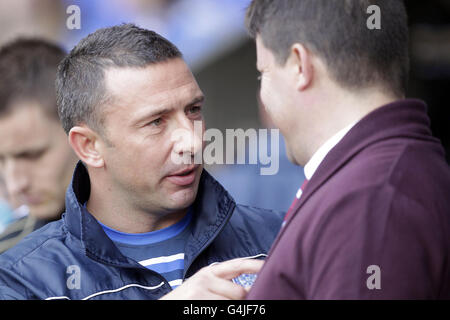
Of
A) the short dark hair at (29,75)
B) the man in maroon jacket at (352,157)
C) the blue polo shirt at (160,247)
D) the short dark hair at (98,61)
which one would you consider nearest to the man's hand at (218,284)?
the man in maroon jacket at (352,157)

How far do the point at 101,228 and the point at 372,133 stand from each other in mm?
963

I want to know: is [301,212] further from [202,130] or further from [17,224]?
[17,224]

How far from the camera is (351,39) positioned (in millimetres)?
1315

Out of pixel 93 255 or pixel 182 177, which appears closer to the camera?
pixel 93 255

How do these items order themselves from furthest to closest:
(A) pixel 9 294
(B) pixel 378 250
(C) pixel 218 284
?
1. (A) pixel 9 294
2. (C) pixel 218 284
3. (B) pixel 378 250

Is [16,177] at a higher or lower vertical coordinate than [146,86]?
lower

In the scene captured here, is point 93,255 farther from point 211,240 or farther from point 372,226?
point 372,226

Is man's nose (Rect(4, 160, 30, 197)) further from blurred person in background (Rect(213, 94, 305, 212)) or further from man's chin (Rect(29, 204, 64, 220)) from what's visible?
blurred person in background (Rect(213, 94, 305, 212))

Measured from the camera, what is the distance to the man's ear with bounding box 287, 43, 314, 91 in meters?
1.32

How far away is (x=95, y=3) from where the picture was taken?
141 inches

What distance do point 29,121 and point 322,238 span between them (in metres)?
2.03

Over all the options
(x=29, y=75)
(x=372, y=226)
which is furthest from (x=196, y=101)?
(x=29, y=75)

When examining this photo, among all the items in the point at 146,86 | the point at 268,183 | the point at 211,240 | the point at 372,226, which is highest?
the point at 146,86

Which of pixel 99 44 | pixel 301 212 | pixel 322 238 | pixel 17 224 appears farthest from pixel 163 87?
Answer: pixel 17 224
